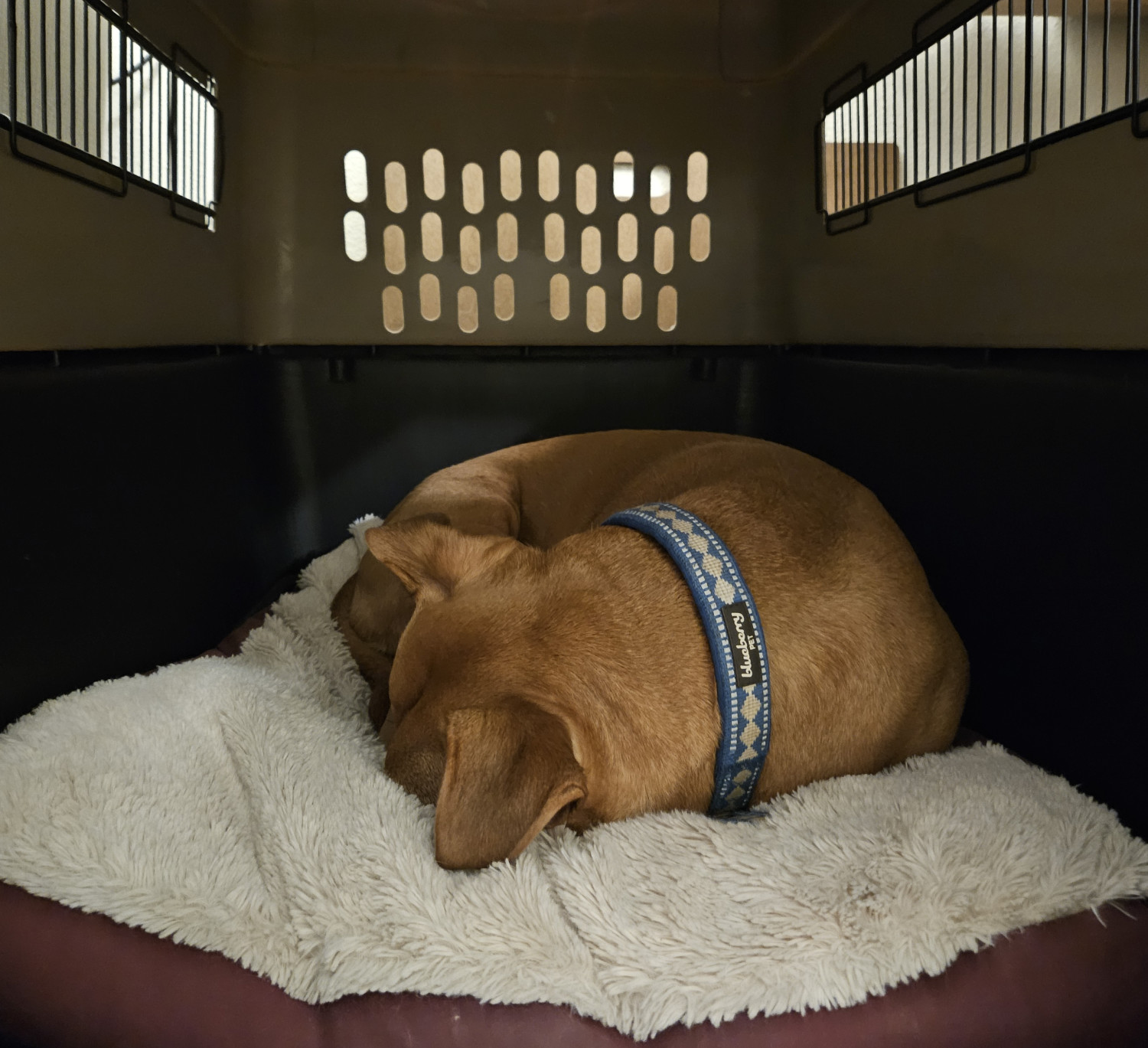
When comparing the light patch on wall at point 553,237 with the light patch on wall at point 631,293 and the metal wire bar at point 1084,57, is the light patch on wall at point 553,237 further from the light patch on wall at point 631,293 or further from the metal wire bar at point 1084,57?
the metal wire bar at point 1084,57

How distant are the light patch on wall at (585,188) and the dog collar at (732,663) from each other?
1041 millimetres

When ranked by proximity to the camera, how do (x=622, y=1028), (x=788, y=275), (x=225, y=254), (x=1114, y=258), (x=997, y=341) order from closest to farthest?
(x=622, y=1028) → (x=1114, y=258) → (x=997, y=341) → (x=225, y=254) → (x=788, y=275)

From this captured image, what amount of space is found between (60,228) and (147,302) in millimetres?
249

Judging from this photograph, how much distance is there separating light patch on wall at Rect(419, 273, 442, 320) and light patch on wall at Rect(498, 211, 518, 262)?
143 mm

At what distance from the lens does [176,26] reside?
57.9 inches

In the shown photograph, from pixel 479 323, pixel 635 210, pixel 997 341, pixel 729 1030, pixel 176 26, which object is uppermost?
pixel 176 26

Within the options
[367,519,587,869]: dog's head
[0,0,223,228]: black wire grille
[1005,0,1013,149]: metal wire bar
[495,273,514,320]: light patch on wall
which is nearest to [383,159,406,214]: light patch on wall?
[495,273,514,320]: light patch on wall

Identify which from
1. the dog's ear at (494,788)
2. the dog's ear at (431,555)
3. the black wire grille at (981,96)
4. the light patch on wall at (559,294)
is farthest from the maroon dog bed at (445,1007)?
the light patch on wall at (559,294)

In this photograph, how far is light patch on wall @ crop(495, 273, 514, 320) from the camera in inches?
73.9

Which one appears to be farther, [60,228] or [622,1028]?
[60,228]

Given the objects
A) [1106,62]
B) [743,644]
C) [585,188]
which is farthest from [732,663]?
[585,188]

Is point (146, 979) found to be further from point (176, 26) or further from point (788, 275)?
point (788, 275)

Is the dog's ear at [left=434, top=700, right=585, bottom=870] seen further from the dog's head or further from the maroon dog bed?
the maroon dog bed

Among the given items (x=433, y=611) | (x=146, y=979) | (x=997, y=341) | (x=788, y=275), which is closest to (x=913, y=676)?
(x=997, y=341)
